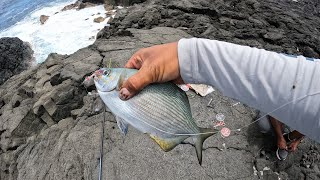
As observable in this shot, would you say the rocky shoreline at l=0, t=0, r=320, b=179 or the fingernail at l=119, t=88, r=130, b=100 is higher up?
the fingernail at l=119, t=88, r=130, b=100

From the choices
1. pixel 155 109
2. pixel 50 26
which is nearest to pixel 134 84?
pixel 155 109

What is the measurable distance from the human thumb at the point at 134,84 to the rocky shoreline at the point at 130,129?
7.53 ft

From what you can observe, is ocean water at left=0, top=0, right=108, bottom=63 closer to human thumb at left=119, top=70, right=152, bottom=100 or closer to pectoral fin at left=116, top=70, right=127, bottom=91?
pectoral fin at left=116, top=70, right=127, bottom=91

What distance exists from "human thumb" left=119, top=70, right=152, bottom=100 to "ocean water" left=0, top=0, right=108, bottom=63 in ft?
33.6

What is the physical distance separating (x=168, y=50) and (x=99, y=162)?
2.71 m

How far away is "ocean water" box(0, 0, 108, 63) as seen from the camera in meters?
12.8

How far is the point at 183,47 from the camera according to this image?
76.5 inches

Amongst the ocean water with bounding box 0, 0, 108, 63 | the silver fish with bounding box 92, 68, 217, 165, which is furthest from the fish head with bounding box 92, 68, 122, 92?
the ocean water with bounding box 0, 0, 108, 63

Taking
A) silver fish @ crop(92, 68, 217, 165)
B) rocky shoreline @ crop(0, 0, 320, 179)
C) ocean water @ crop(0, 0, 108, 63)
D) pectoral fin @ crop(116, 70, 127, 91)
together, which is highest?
Result: pectoral fin @ crop(116, 70, 127, 91)

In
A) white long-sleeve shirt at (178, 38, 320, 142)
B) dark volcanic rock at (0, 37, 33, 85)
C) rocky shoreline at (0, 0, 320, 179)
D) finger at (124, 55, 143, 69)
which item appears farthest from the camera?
dark volcanic rock at (0, 37, 33, 85)

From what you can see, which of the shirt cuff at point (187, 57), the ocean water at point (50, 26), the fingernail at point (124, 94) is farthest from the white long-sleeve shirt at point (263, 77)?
the ocean water at point (50, 26)

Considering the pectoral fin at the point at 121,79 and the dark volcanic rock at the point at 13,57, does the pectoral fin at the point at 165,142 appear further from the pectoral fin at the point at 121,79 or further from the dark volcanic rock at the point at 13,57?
the dark volcanic rock at the point at 13,57

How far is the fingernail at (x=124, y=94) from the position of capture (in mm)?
1982

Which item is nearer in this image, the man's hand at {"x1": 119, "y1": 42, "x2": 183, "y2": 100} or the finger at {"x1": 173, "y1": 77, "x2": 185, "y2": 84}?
the man's hand at {"x1": 119, "y1": 42, "x2": 183, "y2": 100}
